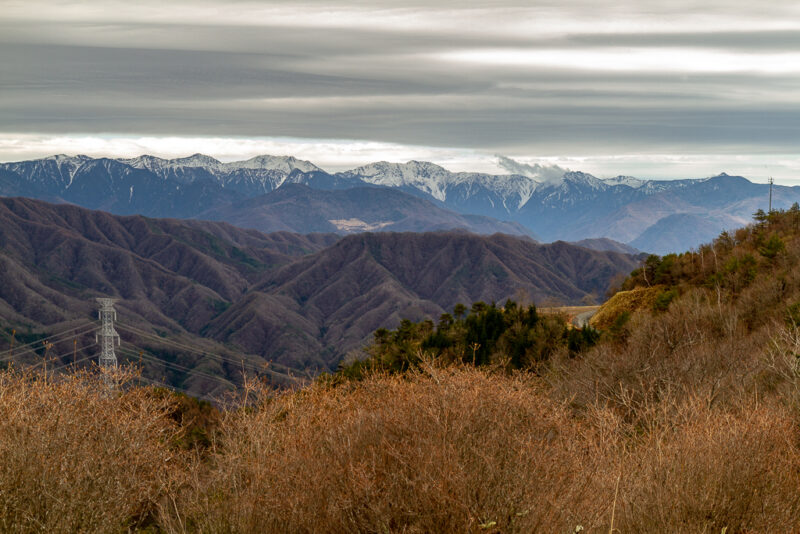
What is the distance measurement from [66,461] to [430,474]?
31.8 feet

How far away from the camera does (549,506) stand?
15.7 meters

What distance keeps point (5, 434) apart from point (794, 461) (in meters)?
20.9

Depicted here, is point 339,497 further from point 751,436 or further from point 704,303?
point 704,303

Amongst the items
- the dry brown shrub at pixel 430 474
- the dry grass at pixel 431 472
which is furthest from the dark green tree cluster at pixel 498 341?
the dry brown shrub at pixel 430 474

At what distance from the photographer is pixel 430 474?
1576 centimetres

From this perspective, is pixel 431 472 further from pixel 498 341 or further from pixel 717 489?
pixel 498 341

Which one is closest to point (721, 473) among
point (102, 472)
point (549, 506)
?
point (549, 506)

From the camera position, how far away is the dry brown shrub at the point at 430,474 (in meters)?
15.4

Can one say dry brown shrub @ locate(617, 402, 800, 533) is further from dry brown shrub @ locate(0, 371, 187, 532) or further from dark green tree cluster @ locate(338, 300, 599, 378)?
dark green tree cluster @ locate(338, 300, 599, 378)

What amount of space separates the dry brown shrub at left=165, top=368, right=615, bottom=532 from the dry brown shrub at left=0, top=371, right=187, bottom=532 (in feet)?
6.70

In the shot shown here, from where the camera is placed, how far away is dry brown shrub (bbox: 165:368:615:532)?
15391mm

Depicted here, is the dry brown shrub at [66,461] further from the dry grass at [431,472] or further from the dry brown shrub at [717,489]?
the dry brown shrub at [717,489]

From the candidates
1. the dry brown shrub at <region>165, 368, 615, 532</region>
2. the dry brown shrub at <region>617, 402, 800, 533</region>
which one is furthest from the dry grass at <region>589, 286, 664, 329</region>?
the dry brown shrub at <region>617, 402, 800, 533</region>

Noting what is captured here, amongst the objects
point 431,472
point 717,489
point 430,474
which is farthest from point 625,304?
point 430,474
